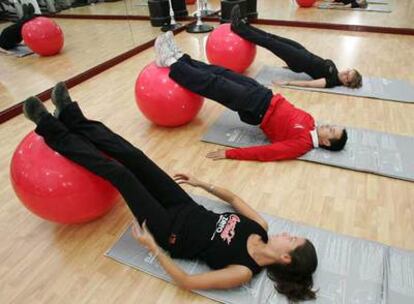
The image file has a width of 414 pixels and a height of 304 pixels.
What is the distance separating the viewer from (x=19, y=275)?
169cm

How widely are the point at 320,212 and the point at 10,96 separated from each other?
2931 millimetres

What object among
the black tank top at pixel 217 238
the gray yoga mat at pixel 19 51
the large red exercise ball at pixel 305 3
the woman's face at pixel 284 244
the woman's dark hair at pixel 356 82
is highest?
the gray yoga mat at pixel 19 51

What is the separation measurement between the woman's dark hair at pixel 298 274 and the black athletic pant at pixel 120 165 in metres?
0.53

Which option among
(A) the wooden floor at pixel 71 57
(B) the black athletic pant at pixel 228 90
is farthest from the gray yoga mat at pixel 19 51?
(B) the black athletic pant at pixel 228 90

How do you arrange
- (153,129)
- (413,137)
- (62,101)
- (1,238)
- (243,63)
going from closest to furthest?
(62,101)
(1,238)
(413,137)
(153,129)
(243,63)

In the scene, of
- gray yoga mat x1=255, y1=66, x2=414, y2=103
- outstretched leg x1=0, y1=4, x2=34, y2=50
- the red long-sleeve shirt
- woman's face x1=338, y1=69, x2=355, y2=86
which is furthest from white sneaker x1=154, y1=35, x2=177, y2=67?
woman's face x1=338, y1=69, x2=355, y2=86

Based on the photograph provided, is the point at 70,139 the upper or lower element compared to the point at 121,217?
upper

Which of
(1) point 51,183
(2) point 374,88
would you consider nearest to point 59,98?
(1) point 51,183

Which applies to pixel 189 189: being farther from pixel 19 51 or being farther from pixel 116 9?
pixel 116 9

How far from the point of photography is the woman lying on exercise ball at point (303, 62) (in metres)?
3.29

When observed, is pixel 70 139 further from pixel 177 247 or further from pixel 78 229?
pixel 177 247

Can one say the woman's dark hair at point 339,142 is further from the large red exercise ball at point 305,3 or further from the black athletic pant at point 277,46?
the large red exercise ball at point 305,3

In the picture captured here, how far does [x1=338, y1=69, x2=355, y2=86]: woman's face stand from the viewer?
3.24 metres

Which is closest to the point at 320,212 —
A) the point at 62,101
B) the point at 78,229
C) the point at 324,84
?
the point at 78,229
